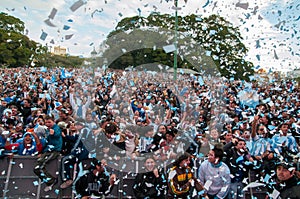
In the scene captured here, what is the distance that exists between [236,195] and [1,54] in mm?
39113

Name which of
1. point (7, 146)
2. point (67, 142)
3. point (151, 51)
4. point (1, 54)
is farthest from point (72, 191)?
point (1, 54)

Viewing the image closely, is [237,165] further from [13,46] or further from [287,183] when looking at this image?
[13,46]

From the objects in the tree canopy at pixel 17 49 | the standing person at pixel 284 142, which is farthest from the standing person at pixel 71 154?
the tree canopy at pixel 17 49

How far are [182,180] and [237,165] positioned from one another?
117 cm

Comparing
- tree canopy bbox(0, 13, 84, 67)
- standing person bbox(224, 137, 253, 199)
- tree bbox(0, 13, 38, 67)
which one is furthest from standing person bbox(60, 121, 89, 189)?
tree bbox(0, 13, 38, 67)

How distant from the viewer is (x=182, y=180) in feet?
16.6

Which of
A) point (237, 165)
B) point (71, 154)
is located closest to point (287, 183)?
point (237, 165)

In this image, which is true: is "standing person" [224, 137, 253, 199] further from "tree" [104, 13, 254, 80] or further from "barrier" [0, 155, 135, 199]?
"tree" [104, 13, 254, 80]

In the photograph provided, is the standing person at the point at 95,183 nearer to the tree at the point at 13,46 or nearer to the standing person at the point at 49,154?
the standing person at the point at 49,154

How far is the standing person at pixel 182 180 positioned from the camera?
16.5 ft

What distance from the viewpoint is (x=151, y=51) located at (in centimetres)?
2700

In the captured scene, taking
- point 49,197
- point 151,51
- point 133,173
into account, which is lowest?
point 49,197

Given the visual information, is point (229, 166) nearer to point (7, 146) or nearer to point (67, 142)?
point (67, 142)

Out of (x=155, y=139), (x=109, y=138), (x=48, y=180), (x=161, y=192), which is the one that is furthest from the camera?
(x=155, y=139)
